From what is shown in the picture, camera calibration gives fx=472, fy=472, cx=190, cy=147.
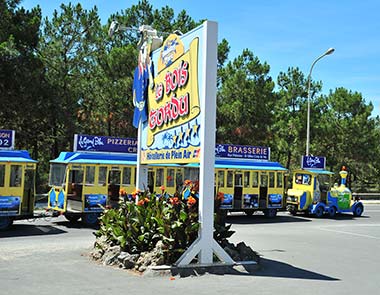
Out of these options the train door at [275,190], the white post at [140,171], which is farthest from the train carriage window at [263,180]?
the white post at [140,171]

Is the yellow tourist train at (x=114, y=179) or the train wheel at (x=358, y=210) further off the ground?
the yellow tourist train at (x=114, y=179)

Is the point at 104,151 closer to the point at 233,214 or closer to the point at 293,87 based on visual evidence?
the point at 233,214

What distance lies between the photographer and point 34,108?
84.1ft

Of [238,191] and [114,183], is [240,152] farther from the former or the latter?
[114,183]

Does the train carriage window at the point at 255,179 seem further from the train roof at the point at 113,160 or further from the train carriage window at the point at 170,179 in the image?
the train carriage window at the point at 170,179

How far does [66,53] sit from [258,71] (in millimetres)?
12892

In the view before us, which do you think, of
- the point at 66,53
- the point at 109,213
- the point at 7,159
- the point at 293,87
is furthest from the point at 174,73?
the point at 293,87

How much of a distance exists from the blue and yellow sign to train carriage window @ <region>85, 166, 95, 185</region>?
18.8 ft

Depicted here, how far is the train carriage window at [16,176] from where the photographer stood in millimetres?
15117

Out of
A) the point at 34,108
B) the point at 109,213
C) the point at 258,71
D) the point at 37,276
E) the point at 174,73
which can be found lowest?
the point at 37,276

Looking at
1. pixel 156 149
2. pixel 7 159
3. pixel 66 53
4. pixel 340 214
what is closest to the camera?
pixel 156 149

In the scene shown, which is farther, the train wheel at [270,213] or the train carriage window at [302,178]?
the train carriage window at [302,178]

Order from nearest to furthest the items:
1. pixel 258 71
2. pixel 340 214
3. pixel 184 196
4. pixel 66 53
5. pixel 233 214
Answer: pixel 184 196
pixel 233 214
pixel 340 214
pixel 66 53
pixel 258 71

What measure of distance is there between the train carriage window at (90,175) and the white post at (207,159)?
882 cm
